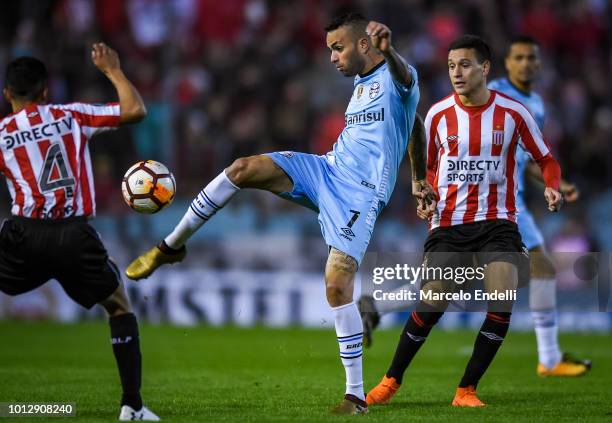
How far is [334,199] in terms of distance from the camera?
6.91 metres

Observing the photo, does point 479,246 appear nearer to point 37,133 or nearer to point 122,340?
point 122,340

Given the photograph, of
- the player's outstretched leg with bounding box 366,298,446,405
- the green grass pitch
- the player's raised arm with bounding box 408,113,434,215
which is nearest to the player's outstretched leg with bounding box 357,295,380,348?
the green grass pitch

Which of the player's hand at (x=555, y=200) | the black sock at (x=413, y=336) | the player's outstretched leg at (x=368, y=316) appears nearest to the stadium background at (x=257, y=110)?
the player's outstretched leg at (x=368, y=316)

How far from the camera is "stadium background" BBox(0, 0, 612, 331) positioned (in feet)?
50.2

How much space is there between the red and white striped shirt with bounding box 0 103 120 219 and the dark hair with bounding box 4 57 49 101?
0.08 meters

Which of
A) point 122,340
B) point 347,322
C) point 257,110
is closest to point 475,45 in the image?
point 347,322

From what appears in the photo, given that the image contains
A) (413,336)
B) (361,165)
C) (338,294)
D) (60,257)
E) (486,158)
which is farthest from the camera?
(413,336)

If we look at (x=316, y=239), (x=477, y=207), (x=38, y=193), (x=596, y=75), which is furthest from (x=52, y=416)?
(x=596, y=75)

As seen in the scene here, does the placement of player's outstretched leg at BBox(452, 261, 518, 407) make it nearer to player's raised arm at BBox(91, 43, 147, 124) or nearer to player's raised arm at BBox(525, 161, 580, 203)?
player's raised arm at BBox(525, 161, 580, 203)

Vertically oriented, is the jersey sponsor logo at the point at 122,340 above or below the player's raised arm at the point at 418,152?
below

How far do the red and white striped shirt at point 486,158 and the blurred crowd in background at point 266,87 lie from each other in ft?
24.1

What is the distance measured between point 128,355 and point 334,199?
64.7 inches

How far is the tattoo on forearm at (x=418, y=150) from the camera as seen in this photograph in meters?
7.37

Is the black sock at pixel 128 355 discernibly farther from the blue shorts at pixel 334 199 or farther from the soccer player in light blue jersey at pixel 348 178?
the blue shorts at pixel 334 199
